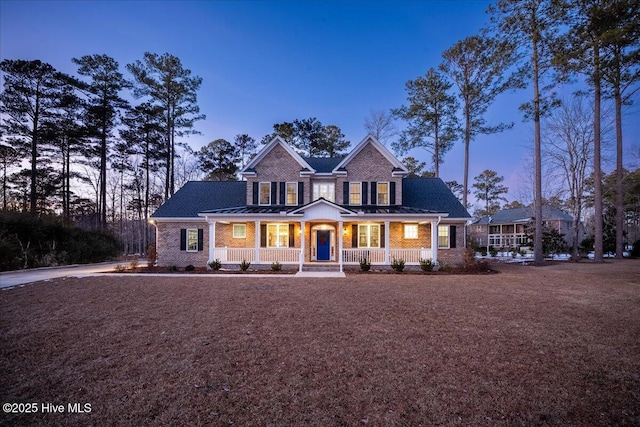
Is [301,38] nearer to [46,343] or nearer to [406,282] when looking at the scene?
[406,282]

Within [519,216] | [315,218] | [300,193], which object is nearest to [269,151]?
[300,193]

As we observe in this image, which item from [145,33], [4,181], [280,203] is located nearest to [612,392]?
[280,203]

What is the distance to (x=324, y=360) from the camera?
4.30 m

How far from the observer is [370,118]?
95.6 ft

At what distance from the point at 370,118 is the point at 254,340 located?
91.5 ft

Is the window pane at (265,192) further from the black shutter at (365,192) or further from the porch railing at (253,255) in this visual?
the black shutter at (365,192)

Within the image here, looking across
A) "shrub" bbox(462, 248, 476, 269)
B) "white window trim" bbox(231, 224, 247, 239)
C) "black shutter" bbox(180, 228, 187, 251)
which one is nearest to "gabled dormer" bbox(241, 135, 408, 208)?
"white window trim" bbox(231, 224, 247, 239)

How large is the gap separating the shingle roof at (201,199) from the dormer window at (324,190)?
5.18m

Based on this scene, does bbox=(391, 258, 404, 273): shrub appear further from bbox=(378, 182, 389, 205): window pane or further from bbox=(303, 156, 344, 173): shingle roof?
Result: bbox=(303, 156, 344, 173): shingle roof

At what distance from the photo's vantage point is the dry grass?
302cm

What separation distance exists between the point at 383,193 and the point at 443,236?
472 centimetres

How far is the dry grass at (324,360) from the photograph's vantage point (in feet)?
9.91

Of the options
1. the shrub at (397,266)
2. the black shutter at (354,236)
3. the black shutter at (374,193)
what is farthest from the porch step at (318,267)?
the black shutter at (374,193)

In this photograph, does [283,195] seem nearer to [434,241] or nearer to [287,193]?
[287,193]
